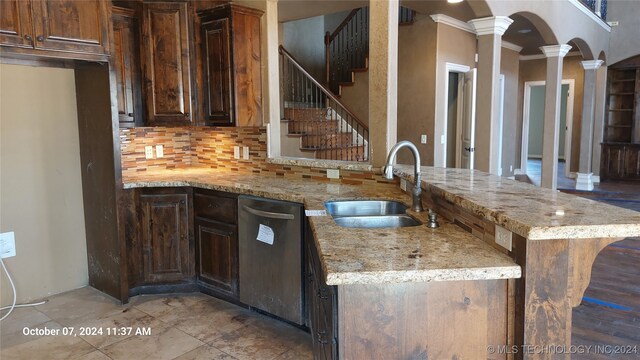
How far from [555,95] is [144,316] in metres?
6.31

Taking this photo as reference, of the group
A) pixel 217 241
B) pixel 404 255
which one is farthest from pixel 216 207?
pixel 404 255

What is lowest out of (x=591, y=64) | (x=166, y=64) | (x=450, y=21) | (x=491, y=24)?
(x=166, y=64)

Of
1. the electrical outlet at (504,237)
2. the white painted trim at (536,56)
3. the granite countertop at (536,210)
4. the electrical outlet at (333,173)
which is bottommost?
the electrical outlet at (504,237)

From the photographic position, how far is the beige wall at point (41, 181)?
345cm

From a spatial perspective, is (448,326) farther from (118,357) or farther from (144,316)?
(144,316)

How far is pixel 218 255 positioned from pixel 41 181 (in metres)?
1.55

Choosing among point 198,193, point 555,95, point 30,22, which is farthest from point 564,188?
point 30,22

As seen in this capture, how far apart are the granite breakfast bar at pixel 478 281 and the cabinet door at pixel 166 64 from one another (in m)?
2.53

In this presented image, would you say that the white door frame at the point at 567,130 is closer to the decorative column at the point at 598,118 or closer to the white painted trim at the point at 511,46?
the decorative column at the point at 598,118

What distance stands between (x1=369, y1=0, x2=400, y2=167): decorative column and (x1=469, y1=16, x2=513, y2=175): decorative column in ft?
6.87

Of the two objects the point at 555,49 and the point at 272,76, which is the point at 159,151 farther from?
the point at 555,49

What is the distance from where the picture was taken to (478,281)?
5.41ft

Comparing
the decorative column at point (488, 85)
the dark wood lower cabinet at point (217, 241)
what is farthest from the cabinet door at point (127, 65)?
the decorative column at point (488, 85)

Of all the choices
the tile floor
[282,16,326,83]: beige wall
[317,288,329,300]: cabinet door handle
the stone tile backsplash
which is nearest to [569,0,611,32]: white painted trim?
[282,16,326,83]: beige wall
